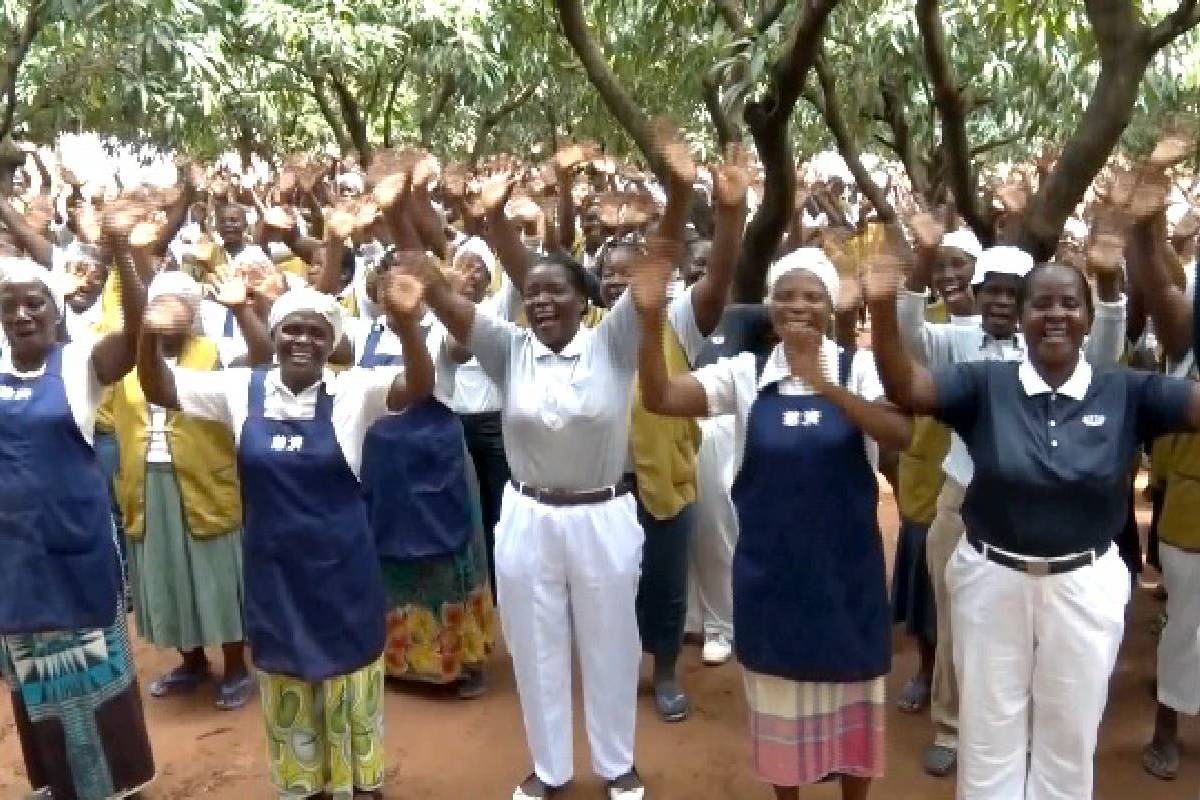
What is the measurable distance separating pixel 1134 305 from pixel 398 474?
8.61ft

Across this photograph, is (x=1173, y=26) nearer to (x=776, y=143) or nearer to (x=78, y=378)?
(x=776, y=143)

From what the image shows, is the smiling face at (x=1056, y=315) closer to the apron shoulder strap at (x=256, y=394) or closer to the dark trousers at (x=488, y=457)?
the apron shoulder strap at (x=256, y=394)

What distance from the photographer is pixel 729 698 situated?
4.40 m

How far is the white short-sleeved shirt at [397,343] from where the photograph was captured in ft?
12.9

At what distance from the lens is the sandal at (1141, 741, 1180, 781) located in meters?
3.66

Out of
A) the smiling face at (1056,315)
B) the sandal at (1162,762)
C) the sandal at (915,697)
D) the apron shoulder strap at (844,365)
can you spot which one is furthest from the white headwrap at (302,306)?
the sandal at (1162,762)

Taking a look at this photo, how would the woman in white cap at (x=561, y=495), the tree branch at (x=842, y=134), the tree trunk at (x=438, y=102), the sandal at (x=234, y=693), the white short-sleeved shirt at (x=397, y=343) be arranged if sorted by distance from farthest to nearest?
the tree trunk at (x=438, y=102)
the tree branch at (x=842, y=134)
the sandal at (x=234, y=693)
the white short-sleeved shirt at (x=397, y=343)
the woman in white cap at (x=561, y=495)

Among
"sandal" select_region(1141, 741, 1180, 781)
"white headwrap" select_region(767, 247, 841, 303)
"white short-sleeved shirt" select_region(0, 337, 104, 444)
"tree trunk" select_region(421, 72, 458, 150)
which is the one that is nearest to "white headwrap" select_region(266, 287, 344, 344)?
"white short-sleeved shirt" select_region(0, 337, 104, 444)

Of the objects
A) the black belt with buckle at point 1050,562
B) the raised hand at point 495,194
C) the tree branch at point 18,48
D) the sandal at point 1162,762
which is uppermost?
the tree branch at point 18,48

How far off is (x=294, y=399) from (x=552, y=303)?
2.44 ft

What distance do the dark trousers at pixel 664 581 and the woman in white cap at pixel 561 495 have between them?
675 millimetres

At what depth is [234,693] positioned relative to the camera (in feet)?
14.5

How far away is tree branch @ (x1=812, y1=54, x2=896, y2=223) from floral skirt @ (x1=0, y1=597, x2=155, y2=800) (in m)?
3.12

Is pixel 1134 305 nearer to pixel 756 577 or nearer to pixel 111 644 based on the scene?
pixel 756 577
